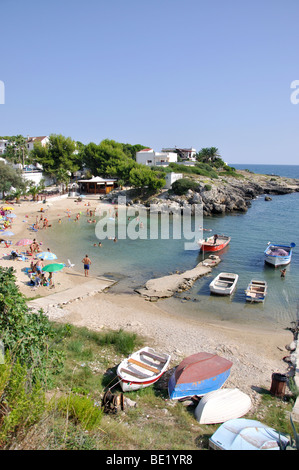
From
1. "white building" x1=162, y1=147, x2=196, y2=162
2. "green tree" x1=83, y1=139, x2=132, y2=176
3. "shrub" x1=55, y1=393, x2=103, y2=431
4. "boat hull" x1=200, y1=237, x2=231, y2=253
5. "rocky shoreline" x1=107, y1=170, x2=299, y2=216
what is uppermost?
"white building" x1=162, y1=147, x2=196, y2=162

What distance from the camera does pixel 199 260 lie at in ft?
91.6

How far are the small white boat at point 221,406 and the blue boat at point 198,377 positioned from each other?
19.2 inches

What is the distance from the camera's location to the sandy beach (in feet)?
40.5

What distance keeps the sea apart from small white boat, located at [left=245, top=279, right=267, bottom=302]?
0.45 meters

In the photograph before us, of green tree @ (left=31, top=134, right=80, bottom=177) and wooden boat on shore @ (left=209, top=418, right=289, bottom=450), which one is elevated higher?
green tree @ (left=31, top=134, right=80, bottom=177)

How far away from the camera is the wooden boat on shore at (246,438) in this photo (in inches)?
269

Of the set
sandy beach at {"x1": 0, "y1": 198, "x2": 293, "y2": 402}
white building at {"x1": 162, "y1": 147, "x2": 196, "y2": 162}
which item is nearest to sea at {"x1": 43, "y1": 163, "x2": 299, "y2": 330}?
sandy beach at {"x1": 0, "y1": 198, "x2": 293, "y2": 402}

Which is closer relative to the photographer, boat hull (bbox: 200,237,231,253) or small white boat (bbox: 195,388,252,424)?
small white boat (bbox: 195,388,252,424)

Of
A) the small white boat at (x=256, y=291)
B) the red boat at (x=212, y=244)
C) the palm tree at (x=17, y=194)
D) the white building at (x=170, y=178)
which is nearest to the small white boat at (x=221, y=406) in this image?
the small white boat at (x=256, y=291)

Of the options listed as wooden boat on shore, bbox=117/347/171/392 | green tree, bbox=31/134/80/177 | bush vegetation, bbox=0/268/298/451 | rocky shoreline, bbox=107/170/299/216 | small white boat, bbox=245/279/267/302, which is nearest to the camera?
bush vegetation, bbox=0/268/298/451

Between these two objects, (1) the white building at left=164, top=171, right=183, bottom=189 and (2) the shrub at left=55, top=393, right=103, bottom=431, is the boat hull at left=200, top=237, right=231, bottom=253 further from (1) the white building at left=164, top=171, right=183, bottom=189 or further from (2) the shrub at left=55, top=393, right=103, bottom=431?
(1) the white building at left=164, top=171, right=183, bottom=189

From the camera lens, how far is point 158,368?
11031mm

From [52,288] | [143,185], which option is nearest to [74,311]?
[52,288]

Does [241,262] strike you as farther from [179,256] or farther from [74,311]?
[74,311]
